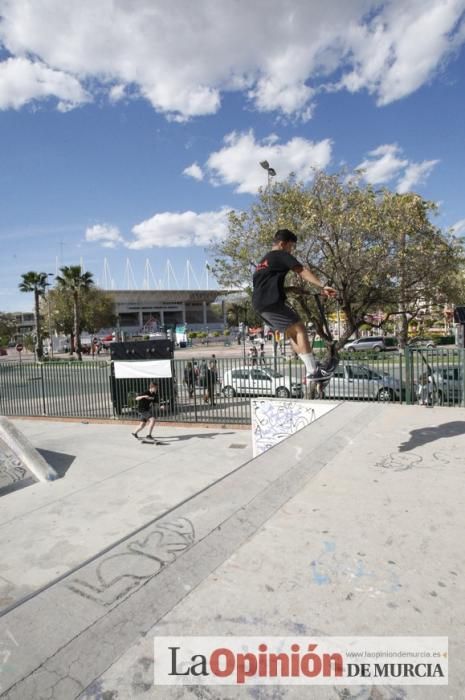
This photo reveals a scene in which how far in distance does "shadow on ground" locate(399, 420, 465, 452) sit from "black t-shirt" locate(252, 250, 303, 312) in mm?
2049

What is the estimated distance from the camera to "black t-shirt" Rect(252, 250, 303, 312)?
414 cm

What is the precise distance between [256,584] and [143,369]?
1264cm

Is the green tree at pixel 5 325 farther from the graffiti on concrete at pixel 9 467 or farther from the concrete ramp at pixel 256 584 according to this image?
the concrete ramp at pixel 256 584

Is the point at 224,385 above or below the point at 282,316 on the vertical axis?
below

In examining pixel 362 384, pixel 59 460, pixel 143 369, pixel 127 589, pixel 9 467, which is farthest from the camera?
pixel 143 369

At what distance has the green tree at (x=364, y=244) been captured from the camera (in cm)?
1327

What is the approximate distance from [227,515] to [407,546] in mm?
1125

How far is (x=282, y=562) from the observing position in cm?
233

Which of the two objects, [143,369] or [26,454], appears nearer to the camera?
[26,454]

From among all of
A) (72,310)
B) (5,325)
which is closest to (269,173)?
(72,310)

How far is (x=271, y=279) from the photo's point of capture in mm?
4211

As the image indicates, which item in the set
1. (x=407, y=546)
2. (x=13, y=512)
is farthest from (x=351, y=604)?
(x=13, y=512)

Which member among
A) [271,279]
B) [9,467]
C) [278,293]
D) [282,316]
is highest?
[271,279]

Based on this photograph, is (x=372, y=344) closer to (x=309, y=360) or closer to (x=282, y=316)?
(x=309, y=360)
